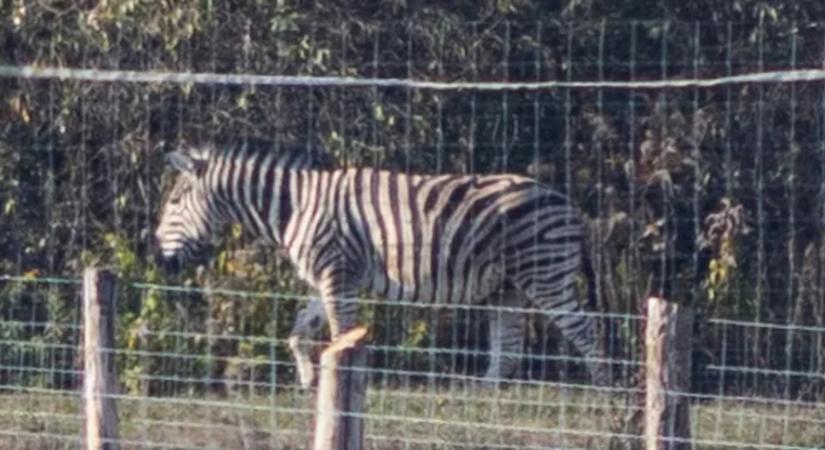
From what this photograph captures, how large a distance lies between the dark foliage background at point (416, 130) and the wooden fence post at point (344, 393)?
4.82 m

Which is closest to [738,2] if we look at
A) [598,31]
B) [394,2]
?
[598,31]

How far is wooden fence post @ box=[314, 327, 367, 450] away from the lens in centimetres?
825

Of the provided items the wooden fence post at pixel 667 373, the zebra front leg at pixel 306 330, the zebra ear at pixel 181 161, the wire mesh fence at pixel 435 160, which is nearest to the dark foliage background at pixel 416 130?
the wire mesh fence at pixel 435 160

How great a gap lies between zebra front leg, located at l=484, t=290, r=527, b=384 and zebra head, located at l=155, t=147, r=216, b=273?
1.39 meters

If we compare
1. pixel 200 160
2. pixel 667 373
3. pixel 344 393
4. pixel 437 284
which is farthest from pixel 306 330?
pixel 667 373

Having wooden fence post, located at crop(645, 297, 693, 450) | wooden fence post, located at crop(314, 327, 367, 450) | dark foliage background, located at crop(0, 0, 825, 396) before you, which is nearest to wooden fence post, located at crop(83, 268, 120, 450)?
wooden fence post, located at crop(314, 327, 367, 450)

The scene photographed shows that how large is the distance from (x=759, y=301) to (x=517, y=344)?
1130 mm

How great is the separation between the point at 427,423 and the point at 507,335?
7.36 feet

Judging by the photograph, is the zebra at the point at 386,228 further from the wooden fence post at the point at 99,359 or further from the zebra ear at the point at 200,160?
the wooden fence post at the point at 99,359

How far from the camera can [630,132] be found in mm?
13273

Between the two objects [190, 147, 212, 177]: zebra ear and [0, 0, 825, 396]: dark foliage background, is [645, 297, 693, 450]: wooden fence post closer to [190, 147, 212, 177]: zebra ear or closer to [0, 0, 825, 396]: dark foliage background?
[0, 0, 825, 396]: dark foliage background

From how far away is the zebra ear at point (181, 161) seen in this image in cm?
1288

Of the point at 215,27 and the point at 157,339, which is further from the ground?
the point at 215,27

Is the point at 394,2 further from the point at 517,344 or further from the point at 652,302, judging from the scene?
the point at 652,302
